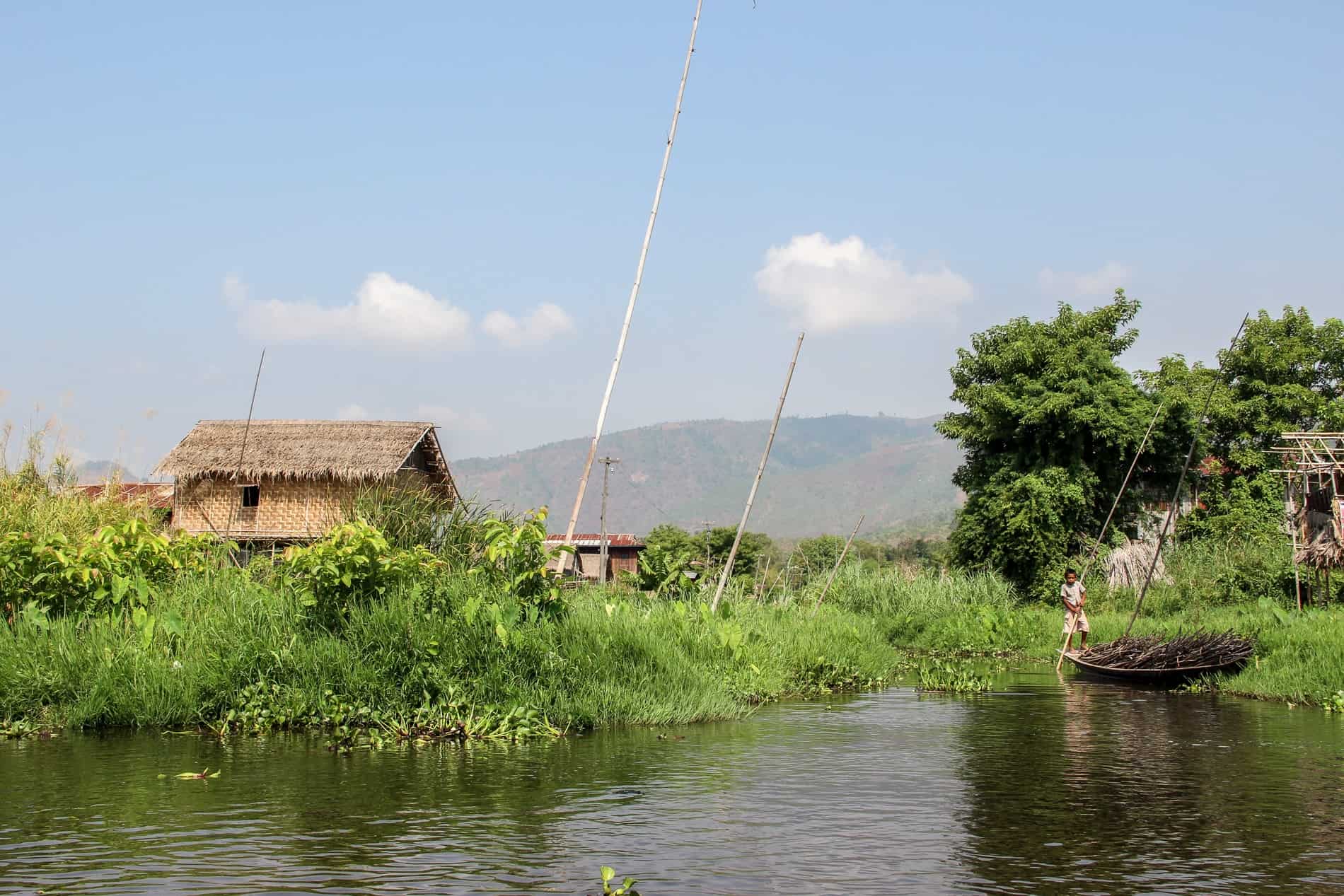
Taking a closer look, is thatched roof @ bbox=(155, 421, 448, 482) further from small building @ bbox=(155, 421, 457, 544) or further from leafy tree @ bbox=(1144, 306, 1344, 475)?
leafy tree @ bbox=(1144, 306, 1344, 475)

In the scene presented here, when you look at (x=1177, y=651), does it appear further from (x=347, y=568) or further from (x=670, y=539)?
(x=670, y=539)

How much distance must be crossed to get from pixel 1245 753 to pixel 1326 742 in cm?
107

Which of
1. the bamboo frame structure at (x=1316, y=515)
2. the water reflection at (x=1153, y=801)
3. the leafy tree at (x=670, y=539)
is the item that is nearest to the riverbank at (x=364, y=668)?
the water reflection at (x=1153, y=801)

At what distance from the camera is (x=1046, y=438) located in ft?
97.2

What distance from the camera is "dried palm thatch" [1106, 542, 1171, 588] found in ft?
86.6

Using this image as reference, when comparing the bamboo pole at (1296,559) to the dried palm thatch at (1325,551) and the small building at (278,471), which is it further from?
the small building at (278,471)

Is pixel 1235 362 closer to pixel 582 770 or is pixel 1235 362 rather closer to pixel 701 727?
pixel 701 727

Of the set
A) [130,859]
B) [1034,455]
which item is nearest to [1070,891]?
[130,859]

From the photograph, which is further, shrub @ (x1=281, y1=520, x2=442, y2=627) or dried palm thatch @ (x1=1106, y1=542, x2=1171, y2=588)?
dried palm thatch @ (x1=1106, y1=542, x2=1171, y2=588)

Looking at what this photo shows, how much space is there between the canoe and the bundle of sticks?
0.04 m

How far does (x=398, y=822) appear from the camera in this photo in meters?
7.39

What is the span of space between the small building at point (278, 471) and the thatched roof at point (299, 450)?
0.02 m

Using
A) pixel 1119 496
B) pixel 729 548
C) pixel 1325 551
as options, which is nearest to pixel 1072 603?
pixel 1119 496

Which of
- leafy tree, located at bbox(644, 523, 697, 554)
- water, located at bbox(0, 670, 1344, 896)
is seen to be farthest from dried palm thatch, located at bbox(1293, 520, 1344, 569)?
leafy tree, located at bbox(644, 523, 697, 554)
